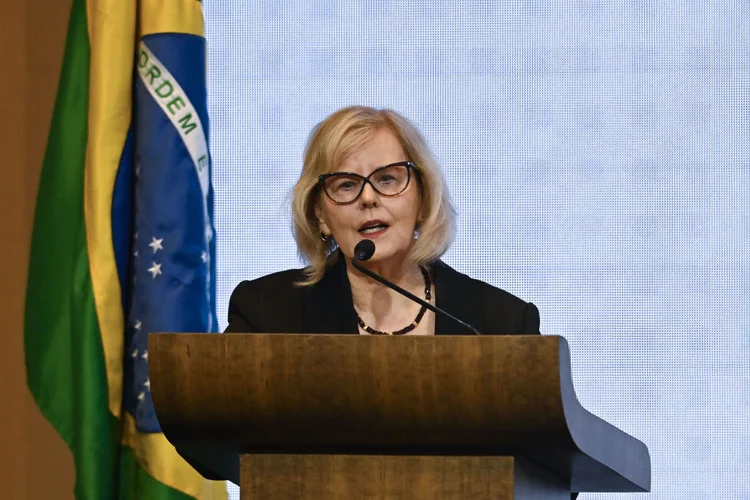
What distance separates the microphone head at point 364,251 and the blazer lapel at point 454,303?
0.36m

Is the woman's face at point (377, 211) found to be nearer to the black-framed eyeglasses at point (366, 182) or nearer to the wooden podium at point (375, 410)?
the black-framed eyeglasses at point (366, 182)

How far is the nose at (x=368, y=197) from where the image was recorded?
7.50ft

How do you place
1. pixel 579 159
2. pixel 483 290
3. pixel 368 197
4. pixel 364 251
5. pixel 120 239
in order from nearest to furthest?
pixel 364 251, pixel 368 197, pixel 483 290, pixel 120 239, pixel 579 159

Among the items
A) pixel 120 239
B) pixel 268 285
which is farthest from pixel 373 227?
pixel 120 239

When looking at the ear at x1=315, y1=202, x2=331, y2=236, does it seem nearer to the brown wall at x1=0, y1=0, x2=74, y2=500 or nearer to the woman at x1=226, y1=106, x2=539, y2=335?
the woman at x1=226, y1=106, x2=539, y2=335

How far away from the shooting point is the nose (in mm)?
2285

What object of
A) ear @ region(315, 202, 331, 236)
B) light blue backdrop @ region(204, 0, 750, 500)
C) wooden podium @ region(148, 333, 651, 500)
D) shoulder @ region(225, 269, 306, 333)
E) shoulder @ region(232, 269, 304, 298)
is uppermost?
light blue backdrop @ region(204, 0, 750, 500)

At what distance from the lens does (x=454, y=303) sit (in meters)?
2.37

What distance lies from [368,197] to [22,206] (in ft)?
5.79

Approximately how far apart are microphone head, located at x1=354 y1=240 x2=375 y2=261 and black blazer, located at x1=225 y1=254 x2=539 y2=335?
0.98 ft

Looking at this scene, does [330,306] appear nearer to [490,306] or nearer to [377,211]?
[377,211]

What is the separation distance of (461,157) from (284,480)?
1977 millimetres

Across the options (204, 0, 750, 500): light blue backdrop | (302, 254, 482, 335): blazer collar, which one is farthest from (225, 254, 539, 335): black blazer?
(204, 0, 750, 500): light blue backdrop

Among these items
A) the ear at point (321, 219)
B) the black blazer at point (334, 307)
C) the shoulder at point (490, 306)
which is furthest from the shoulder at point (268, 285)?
the shoulder at point (490, 306)
